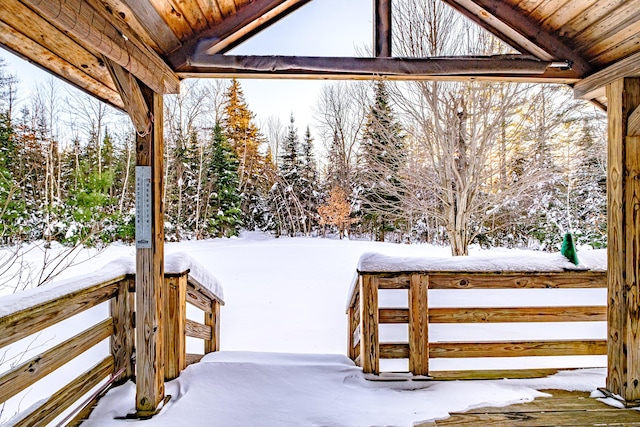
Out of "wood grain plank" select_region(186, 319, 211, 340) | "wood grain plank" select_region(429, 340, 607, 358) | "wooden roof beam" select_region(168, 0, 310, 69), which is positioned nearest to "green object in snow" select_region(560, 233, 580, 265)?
"wood grain plank" select_region(429, 340, 607, 358)

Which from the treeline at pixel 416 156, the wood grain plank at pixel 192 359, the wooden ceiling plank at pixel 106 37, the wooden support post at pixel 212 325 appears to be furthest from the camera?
the treeline at pixel 416 156

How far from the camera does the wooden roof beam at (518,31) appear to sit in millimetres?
2363

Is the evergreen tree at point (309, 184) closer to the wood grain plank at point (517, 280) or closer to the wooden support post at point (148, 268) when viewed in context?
the wood grain plank at point (517, 280)

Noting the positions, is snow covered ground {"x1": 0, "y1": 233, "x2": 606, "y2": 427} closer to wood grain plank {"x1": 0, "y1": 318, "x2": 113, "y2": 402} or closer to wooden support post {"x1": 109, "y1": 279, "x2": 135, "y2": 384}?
wooden support post {"x1": 109, "y1": 279, "x2": 135, "y2": 384}

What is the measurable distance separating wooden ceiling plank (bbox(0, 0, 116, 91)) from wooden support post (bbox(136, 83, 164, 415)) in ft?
0.97

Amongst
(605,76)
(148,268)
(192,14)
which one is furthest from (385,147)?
(148,268)

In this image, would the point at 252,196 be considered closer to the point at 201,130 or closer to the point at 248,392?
the point at 201,130

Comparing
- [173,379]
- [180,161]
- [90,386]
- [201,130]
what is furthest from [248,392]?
[201,130]

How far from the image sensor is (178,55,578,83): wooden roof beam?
2346 mm

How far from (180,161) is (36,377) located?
536 inches

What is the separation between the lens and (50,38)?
68.7 inches

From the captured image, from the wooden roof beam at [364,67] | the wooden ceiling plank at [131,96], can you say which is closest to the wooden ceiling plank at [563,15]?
the wooden roof beam at [364,67]

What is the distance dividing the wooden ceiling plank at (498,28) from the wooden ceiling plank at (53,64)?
260cm

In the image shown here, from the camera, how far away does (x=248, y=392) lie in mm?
2338
